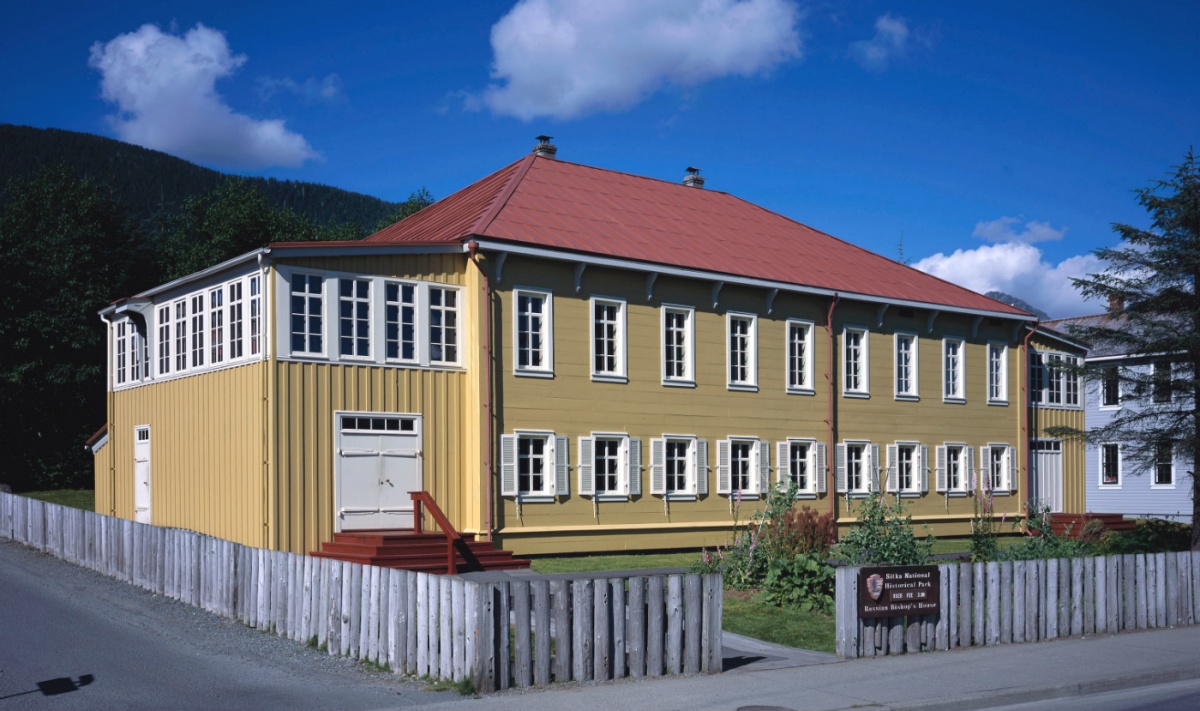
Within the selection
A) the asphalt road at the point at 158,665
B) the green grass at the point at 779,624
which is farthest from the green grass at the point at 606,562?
the asphalt road at the point at 158,665

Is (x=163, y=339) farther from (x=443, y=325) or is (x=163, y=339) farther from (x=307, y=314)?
(x=443, y=325)

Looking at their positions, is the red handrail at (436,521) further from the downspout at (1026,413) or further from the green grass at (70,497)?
the green grass at (70,497)

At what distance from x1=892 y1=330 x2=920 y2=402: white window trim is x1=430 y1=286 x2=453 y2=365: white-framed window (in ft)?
45.4

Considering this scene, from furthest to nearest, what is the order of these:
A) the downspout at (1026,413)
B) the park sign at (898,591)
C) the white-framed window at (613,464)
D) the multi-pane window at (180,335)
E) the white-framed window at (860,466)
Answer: the downspout at (1026,413)
the white-framed window at (860,466)
the white-framed window at (613,464)
the multi-pane window at (180,335)
the park sign at (898,591)

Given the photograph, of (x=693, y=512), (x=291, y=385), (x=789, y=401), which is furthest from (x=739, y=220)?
(x=291, y=385)

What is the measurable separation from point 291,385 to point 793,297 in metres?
13.9

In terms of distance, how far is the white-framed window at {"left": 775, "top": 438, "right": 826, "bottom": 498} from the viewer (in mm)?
29375

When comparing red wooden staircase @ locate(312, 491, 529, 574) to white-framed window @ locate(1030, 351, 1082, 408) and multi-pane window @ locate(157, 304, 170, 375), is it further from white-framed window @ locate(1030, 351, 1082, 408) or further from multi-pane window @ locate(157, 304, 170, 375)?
white-framed window @ locate(1030, 351, 1082, 408)

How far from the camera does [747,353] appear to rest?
1136 inches

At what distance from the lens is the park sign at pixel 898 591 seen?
1394 cm

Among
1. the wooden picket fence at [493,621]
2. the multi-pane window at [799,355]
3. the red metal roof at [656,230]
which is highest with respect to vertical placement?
the red metal roof at [656,230]

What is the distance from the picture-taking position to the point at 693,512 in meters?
27.2

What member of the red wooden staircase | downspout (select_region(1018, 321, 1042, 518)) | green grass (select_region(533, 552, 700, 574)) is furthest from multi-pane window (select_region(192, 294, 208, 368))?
downspout (select_region(1018, 321, 1042, 518))

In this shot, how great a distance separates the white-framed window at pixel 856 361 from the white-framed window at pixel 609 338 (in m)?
7.71
